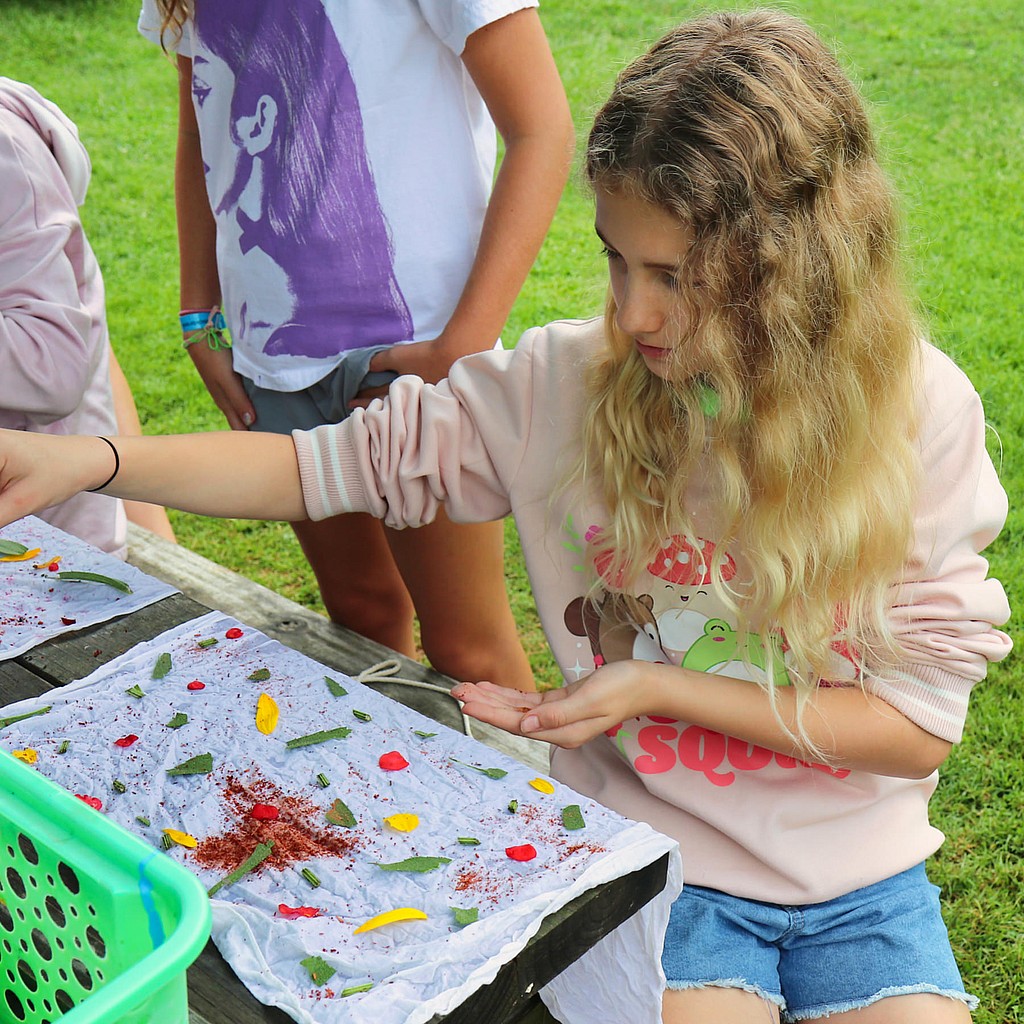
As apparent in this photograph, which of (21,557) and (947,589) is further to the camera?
(21,557)

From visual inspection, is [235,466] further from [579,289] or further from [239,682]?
[579,289]

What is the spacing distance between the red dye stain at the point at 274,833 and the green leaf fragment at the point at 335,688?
169 mm

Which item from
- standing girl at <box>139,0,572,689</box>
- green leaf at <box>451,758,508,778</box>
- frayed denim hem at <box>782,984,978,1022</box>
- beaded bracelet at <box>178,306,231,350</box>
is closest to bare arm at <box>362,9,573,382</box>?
standing girl at <box>139,0,572,689</box>

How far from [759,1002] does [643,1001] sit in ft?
0.87

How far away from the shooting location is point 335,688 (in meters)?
1.36

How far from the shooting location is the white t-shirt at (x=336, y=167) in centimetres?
175

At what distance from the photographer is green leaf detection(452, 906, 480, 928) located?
101 centimetres

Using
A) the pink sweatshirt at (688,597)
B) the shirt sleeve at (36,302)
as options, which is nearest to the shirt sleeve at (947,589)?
the pink sweatshirt at (688,597)

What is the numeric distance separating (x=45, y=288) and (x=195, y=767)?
116cm

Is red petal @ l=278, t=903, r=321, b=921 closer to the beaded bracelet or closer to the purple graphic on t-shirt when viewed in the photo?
the purple graphic on t-shirt

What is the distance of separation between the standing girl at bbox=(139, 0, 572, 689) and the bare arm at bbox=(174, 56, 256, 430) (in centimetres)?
11

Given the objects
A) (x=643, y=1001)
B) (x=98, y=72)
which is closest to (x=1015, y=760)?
(x=643, y=1001)

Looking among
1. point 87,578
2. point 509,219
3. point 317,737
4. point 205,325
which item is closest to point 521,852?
point 317,737

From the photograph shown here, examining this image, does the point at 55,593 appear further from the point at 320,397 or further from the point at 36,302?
the point at 36,302
